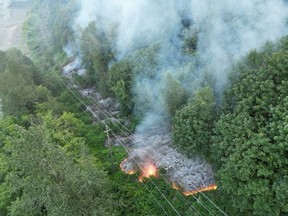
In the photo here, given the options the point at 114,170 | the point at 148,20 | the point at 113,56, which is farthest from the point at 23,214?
the point at 148,20

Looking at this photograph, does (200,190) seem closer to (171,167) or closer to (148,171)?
(171,167)

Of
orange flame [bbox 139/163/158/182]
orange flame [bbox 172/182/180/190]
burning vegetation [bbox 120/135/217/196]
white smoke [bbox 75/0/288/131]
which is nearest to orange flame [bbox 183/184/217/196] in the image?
burning vegetation [bbox 120/135/217/196]

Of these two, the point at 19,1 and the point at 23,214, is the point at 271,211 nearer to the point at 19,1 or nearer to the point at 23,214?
the point at 23,214

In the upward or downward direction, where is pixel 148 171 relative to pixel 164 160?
upward

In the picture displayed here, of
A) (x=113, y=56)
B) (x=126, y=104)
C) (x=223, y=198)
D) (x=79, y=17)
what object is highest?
(x=79, y=17)

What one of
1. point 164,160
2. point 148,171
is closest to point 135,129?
point 164,160

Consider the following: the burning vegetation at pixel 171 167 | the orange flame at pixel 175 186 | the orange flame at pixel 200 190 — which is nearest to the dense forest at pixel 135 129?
the orange flame at pixel 200 190
